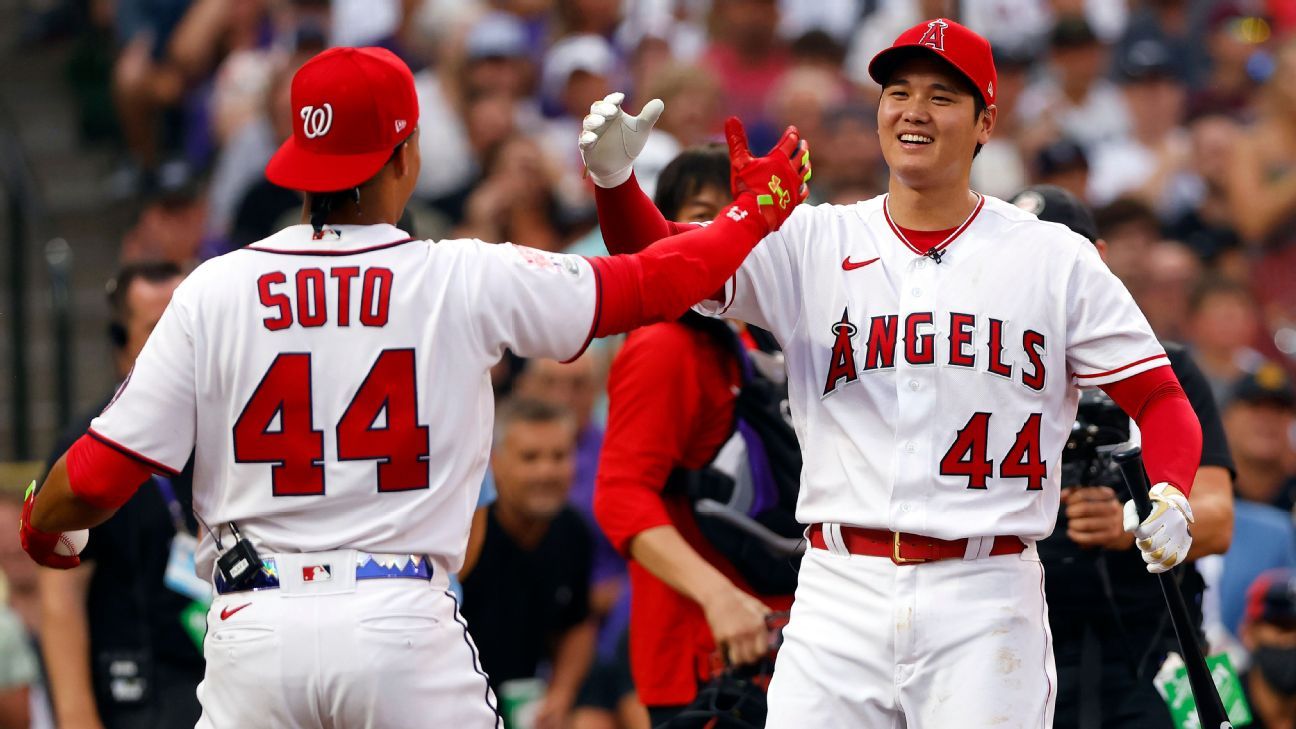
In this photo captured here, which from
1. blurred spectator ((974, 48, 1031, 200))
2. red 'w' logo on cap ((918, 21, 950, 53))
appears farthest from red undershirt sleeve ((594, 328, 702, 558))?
blurred spectator ((974, 48, 1031, 200))

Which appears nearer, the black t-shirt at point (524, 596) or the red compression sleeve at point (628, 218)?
the red compression sleeve at point (628, 218)

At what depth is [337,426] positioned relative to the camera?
3678 millimetres

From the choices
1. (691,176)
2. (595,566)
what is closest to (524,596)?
(595,566)

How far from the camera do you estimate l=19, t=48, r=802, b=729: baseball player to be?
3672mm

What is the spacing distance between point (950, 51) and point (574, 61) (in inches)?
246

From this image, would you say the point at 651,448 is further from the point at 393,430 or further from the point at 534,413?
the point at 534,413

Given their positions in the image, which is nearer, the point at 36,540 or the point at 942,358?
the point at 36,540

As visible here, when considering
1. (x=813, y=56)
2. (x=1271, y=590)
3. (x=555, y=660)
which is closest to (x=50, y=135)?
(x=813, y=56)

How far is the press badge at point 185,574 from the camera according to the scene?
5438 millimetres

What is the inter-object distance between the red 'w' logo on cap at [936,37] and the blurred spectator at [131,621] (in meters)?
2.69

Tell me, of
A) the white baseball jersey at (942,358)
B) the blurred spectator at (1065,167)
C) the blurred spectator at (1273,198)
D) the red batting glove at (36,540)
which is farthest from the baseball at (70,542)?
the blurred spectator at (1273,198)

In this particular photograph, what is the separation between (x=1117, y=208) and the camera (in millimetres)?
9211

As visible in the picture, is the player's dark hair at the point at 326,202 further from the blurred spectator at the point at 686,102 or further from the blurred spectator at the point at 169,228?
the blurred spectator at the point at 169,228

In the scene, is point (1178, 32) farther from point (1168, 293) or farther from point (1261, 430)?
point (1261, 430)
